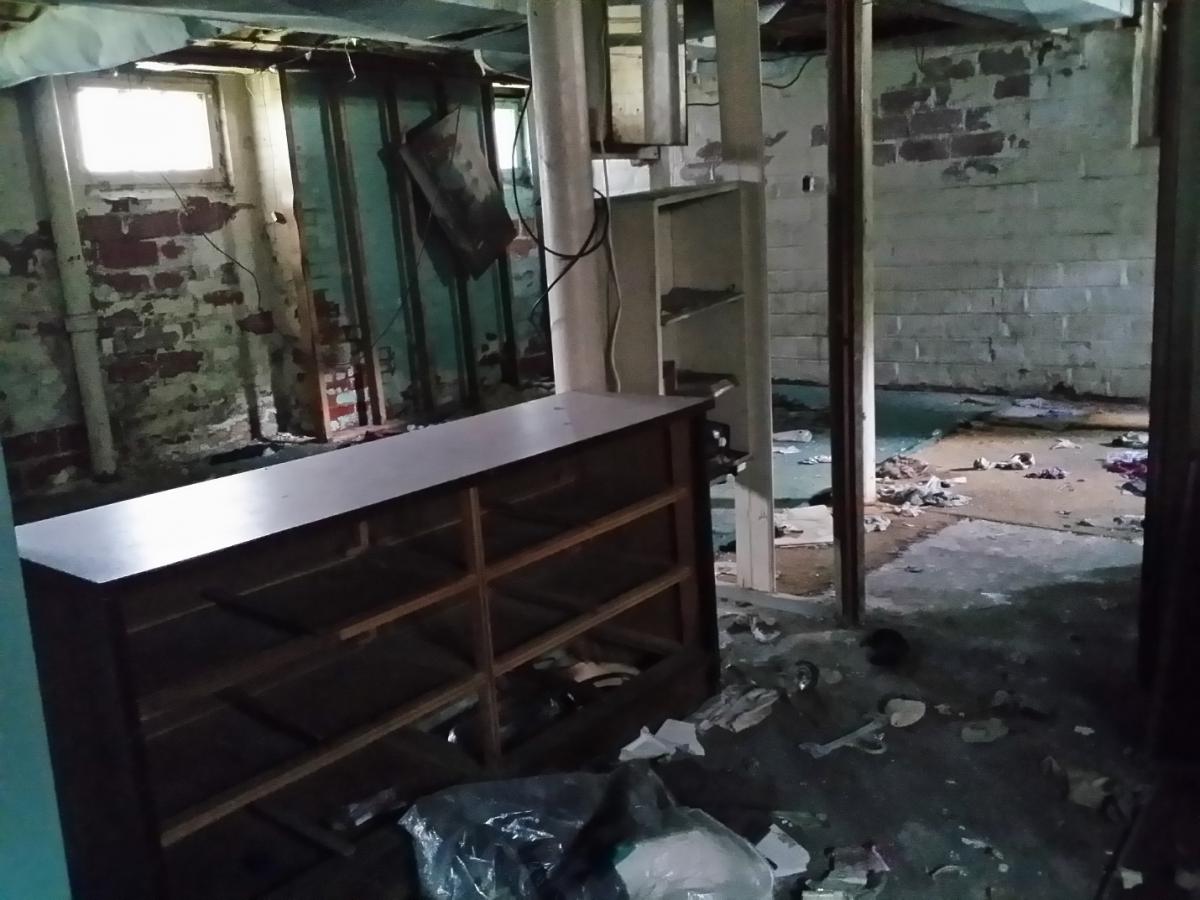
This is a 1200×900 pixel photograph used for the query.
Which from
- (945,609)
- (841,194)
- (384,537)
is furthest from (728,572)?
(384,537)

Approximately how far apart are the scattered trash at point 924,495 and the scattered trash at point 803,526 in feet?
1.13

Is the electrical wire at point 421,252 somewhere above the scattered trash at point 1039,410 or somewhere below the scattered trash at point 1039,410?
above

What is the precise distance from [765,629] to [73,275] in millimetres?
4183

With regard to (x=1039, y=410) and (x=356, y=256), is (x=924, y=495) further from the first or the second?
(x=356, y=256)

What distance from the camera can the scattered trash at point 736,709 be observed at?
8.56ft

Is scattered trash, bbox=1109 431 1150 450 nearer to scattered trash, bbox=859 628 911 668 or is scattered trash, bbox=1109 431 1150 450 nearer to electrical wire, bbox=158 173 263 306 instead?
scattered trash, bbox=859 628 911 668

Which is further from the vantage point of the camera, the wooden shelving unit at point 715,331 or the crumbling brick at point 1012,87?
the crumbling brick at point 1012,87

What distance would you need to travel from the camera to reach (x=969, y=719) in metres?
2.57

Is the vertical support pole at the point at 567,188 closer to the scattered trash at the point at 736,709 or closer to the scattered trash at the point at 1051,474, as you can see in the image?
the scattered trash at the point at 736,709

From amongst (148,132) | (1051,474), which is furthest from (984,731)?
(148,132)

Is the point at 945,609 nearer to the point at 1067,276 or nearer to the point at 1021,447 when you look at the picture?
the point at 1021,447

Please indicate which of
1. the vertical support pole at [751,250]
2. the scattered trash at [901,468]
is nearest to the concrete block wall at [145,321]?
the scattered trash at [901,468]

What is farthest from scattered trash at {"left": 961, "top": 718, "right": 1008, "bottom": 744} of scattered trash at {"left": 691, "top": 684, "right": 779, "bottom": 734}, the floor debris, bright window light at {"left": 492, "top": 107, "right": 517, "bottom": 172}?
bright window light at {"left": 492, "top": 107, "right": 517, "bottom": 172}

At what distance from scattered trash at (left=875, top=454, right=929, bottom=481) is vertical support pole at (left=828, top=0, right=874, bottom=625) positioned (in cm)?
177
